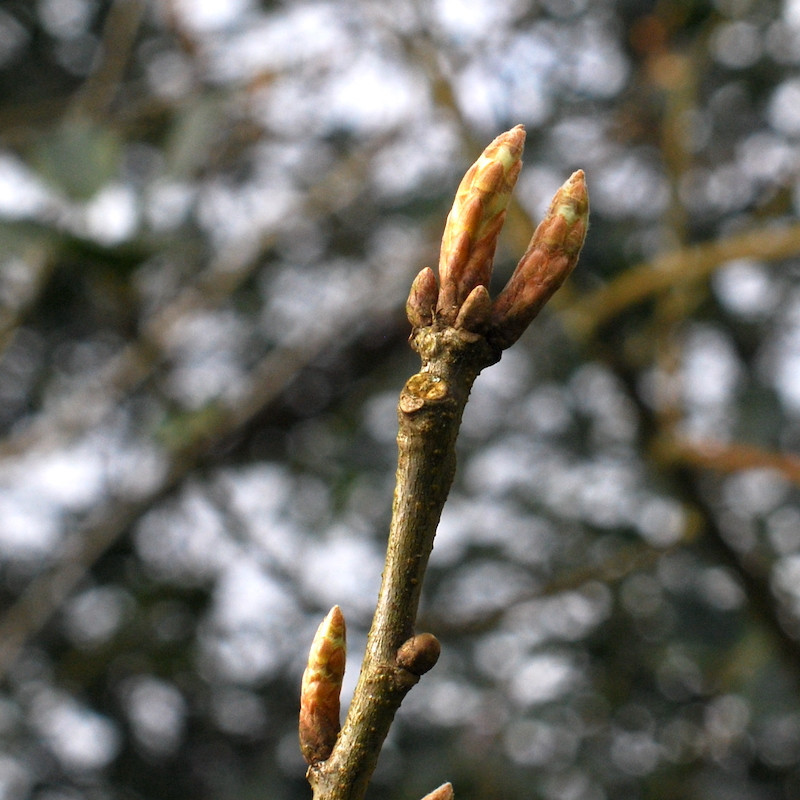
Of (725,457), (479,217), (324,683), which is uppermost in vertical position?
(479,217)

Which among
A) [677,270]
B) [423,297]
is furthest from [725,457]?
[423,297]

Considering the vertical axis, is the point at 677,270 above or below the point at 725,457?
above

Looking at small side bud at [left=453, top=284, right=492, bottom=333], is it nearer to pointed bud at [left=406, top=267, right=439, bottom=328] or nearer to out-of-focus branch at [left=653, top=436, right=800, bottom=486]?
pointed bud at [left=406, top=267, right=439, bottom=328]

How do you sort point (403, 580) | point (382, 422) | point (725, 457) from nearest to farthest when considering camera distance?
point (403, 580) < point (725, 457) < point (382, 422)

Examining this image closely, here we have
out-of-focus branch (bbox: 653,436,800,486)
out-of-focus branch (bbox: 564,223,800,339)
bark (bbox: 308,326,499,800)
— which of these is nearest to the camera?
bark (bbox: 308,326,499,800)

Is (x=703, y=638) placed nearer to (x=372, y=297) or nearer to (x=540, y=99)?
(x=372, y=297)

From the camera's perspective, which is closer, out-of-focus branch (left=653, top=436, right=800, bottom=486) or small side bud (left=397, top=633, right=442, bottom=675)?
small side bud (left=397, top=633, right=442, bottom=675)

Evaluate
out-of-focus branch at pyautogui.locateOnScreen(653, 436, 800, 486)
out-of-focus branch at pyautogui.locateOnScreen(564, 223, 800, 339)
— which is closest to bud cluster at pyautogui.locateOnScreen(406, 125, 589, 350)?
out-of-focus branch at pyautogui.locateOnScreen(653, 436, 800, 486)

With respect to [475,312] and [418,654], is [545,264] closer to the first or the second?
[475,312]
